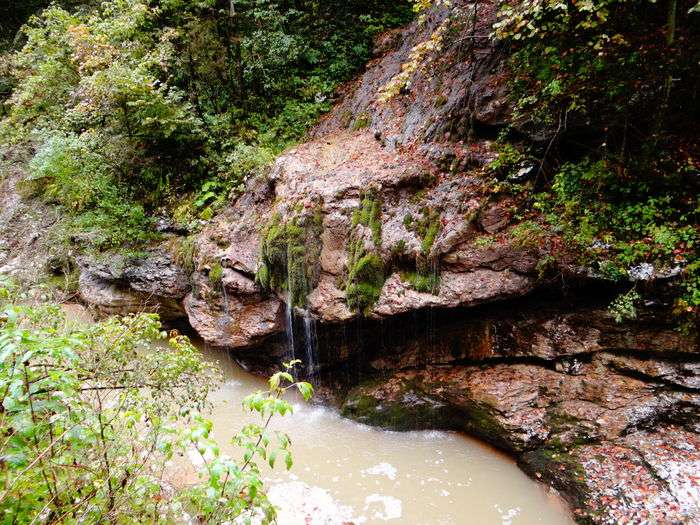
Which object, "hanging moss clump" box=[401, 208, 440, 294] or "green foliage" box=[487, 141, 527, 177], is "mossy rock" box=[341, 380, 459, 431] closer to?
"hanging moss clump" box=[401, 208, 440, 294]

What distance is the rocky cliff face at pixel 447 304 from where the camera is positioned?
5.22 m

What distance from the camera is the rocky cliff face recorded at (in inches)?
205

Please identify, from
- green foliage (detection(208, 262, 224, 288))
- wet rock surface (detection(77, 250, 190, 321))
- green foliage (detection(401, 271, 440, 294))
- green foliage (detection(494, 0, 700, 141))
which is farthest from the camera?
wet rock surface (detection(77, 250, 190, 321))

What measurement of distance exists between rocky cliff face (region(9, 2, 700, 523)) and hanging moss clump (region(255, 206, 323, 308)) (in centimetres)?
3

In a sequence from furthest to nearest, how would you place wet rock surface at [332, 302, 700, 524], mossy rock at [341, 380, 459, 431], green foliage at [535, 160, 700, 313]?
mossy rock at [341, 380, 459, 431]
green foliage at [535, 160, 700, 313]
wet rock surface at [332, 302, 700, 524]

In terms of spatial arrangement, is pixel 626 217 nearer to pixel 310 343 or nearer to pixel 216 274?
pixel 310 343

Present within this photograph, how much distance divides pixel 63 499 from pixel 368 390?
5.40 metres

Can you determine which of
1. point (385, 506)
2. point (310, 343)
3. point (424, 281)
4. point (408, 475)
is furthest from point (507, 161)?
point (385, 506)

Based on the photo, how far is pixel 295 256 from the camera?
739 centimetres

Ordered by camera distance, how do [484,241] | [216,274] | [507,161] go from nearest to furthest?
1. [484,241]
2. [507,161]
3. [216,274]

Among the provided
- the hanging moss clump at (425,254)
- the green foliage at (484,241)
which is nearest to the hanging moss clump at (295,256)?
the hanging moss clump at (425,254)

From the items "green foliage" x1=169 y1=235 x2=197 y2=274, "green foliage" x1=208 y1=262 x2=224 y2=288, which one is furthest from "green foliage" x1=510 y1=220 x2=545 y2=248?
"green foliage" x1=169 y1=235 x2=197 y2=274

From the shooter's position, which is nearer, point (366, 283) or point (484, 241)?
point (484, 241)

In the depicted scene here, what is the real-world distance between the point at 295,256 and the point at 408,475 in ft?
13.3
